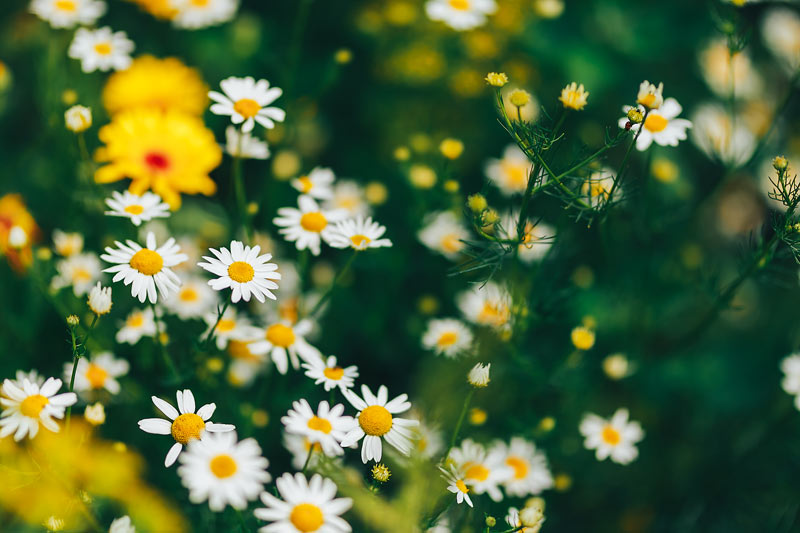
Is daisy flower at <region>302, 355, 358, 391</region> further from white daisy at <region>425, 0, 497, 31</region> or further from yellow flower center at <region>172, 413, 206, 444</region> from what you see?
white daisy at <region>425, 0, 497, 31</region>

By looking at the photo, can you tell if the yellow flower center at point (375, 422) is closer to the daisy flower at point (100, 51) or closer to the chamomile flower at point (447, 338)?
the chamomile flower at point (447, 338)

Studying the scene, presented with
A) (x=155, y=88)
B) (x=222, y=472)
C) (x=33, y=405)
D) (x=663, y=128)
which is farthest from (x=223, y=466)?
(x=155, y=88)

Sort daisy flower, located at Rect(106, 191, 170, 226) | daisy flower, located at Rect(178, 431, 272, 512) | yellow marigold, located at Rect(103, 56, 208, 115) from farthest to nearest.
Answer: yellow marigold, located at Rect(103, 56, 208, 115)
daisy flower, located at Rect(106, 191, 170, 226)
daisy flower, located at Rect(178, 431, 272, 512)

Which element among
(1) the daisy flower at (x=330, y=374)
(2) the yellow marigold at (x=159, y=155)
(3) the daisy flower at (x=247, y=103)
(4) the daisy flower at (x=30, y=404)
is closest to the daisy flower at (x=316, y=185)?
(3) the daisy flower at (x=247, y=103)

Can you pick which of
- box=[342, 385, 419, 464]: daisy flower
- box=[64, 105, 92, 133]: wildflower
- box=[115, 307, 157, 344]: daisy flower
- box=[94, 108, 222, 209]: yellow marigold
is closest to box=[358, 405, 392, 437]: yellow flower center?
box=[342, 385, 419, 464]: daisy flower

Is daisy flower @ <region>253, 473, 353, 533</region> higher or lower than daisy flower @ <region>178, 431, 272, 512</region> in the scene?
lower

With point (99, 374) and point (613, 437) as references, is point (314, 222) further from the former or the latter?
point (613, 437)

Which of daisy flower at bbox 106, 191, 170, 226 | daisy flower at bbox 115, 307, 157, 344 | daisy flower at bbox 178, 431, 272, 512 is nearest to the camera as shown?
daisy flower at bbox 178, 431, 272, 512
